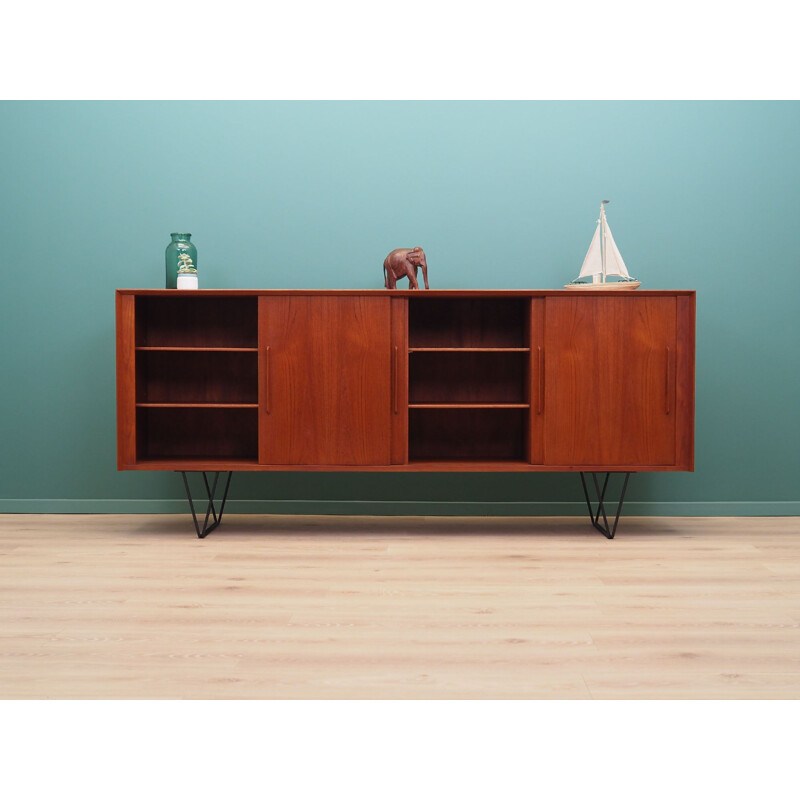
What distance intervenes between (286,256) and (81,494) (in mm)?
1443

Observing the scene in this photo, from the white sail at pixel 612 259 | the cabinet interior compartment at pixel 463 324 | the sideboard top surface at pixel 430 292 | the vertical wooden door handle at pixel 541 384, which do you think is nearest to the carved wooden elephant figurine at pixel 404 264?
the sideboard top surface at pixel 430 292

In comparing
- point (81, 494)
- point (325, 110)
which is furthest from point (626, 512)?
point (81, 494)

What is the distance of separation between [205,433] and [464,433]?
1159 millimetres

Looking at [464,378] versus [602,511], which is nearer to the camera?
[602,511]

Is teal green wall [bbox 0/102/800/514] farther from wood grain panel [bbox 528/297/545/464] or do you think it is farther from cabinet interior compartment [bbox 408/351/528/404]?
wood grain panel [bbox 528/297/545/464]

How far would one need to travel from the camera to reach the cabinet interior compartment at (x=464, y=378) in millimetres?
3225

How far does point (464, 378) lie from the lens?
10.6ft

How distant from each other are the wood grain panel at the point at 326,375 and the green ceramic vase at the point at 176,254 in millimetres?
436

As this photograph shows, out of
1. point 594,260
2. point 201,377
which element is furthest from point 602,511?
point 201,377

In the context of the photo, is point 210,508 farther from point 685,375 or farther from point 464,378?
point 685,375

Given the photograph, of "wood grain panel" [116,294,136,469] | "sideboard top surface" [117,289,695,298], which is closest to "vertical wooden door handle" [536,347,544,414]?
"sideboard top surface" [117,289,695,298]

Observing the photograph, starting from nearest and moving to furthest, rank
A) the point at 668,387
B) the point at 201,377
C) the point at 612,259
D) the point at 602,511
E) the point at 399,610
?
the point at 399,610
the point at 668,387
the point at 612,259
the point at 602,511
the point at 201,377

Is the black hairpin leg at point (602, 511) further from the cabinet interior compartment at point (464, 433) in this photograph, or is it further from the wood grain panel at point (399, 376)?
the wood grain panel at point (399, 376)

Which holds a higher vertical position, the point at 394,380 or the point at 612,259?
the point at 612,259
